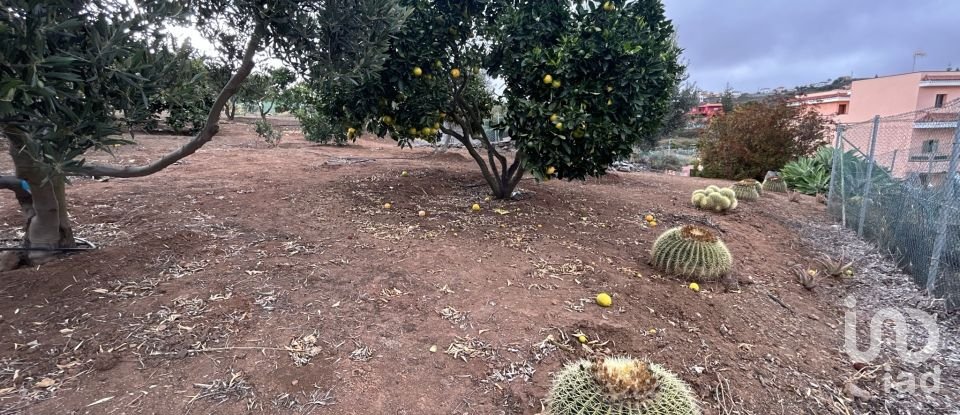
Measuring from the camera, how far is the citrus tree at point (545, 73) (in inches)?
189

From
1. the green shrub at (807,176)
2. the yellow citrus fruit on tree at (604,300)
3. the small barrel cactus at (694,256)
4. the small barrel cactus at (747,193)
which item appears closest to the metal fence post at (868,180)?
the small barrel cactus at (747,193)

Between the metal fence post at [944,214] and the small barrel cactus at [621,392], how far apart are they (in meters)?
3.54

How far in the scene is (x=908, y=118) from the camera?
19.3 ft

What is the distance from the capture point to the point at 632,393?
2070 millimetres

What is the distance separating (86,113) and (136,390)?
151 centimetres

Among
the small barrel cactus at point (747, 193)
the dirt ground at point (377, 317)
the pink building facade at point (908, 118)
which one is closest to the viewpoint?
the dirt ground at point (377, 317)

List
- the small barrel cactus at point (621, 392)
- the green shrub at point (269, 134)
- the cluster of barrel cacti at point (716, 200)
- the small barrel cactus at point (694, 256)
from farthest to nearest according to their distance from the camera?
1. the green shrub at point (269, 134)
2. the cluster of barrel cacti at point (716, 200)
3. the small barrel cactus at point (694, 256)
4. the small barrel cactus at point (621, 392)

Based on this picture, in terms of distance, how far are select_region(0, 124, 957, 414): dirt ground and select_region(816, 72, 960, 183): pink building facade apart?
6.42ft

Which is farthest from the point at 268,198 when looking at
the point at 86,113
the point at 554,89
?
the point at 554,89

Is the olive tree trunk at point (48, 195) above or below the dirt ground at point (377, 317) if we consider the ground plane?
above

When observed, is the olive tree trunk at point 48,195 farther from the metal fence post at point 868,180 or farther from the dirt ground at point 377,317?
the metal fence post at point 868,180

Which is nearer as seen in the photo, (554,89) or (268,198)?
(554,89)

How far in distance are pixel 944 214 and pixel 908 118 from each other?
2738 millimetres

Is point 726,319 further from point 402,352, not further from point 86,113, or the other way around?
point 86,113
